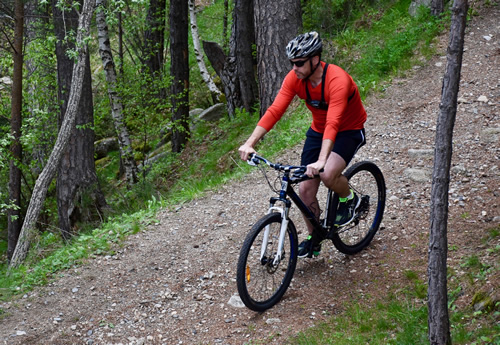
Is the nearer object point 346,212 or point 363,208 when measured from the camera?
point 346,212

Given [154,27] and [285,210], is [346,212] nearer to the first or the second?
[285,210]

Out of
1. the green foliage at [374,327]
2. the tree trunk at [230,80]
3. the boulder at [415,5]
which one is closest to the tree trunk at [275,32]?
the tree trunk at [230,80]

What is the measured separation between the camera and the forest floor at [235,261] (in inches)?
184

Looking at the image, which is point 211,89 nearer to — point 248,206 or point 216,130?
point 216,130

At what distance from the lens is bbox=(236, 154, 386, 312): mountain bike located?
432 cm

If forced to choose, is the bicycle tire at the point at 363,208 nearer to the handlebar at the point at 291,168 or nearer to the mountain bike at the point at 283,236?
the mountain bike at the point at 283,236

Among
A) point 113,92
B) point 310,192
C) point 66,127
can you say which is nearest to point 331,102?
point 310,192

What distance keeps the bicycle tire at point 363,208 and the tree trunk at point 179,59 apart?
7.97m

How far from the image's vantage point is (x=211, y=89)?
53.6 ft

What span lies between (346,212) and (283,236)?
938mm

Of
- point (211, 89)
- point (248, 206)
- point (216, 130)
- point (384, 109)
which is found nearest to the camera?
point (248, 206)

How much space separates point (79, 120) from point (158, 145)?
21.6ft

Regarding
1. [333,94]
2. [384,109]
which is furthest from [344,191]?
[384,109]

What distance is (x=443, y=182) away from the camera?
3174 millimetres
